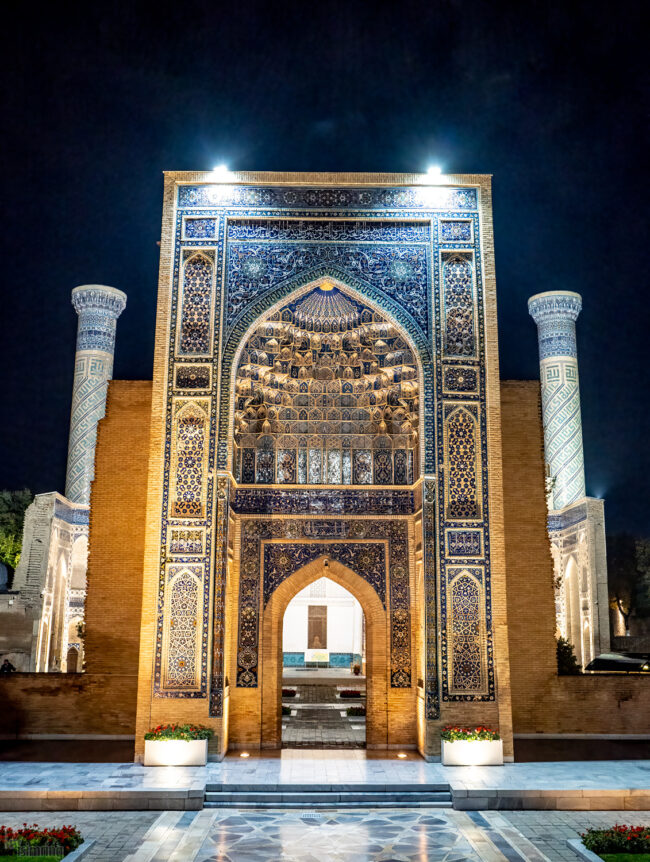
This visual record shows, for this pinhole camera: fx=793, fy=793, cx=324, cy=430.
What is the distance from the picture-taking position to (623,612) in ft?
86.7

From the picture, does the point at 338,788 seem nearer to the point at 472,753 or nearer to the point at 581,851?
the point at 472,753

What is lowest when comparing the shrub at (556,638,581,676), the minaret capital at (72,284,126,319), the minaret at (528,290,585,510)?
the shrub at (556,638,581,676)

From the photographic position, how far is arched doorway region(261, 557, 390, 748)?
30.8ft

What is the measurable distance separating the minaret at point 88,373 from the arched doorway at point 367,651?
13065 millimetres

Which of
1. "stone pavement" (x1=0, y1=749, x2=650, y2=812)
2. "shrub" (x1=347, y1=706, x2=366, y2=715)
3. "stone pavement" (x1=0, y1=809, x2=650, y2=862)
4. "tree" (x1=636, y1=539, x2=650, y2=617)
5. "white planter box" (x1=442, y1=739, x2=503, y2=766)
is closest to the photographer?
"stone pavement" (x1=0, y1=809, x2=650, y2=862)

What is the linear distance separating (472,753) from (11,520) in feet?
63.7

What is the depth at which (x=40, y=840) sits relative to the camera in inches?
216

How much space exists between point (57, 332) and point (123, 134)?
26.9ft

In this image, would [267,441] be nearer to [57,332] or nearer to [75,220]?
[75,220]

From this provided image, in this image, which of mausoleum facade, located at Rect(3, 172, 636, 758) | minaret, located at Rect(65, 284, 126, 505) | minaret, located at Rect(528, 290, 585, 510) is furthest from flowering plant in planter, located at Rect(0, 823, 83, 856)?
minaret, located at Rect(528, 290, 585, 510)

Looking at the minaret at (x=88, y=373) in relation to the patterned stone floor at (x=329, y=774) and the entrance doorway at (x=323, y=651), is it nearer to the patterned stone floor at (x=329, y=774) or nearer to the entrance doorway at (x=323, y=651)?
the entrance doorway at (x=323, y=651)

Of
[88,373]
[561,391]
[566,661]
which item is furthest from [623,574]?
[88,373]

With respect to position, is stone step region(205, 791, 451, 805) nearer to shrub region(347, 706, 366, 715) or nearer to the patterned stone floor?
the patterned stone floor

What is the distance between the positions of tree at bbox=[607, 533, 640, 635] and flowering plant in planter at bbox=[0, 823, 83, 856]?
23710mm
